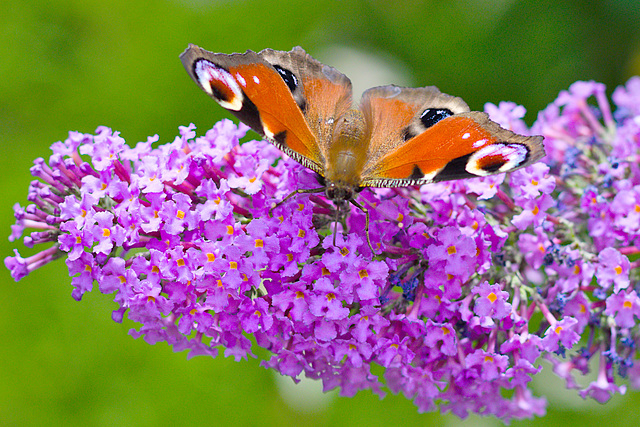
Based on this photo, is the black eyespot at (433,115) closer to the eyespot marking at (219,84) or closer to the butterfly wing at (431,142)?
the butterfly wing at (431,142)

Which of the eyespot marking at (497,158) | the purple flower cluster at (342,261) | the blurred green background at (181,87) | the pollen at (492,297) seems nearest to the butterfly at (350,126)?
the eyespot marking at (497,158)

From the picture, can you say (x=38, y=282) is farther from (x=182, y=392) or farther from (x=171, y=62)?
(x=171, y=62)

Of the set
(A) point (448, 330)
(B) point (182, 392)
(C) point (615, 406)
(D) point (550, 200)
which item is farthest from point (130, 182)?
(C) point (615, 406)

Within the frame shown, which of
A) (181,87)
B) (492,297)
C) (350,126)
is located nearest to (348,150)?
(350,126)

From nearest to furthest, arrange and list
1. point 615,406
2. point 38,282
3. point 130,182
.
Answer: point 130,182
point 615,406
point 38,282

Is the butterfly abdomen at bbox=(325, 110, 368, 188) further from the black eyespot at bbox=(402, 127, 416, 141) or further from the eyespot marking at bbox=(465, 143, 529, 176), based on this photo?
the eyespot marking at bbox=(465, 143, 529, 176)

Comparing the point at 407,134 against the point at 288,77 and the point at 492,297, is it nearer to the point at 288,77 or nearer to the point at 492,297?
the point at 288,77

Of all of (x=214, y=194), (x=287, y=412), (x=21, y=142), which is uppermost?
(x=21, y=142)

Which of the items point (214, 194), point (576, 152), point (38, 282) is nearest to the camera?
point (214, 194)
